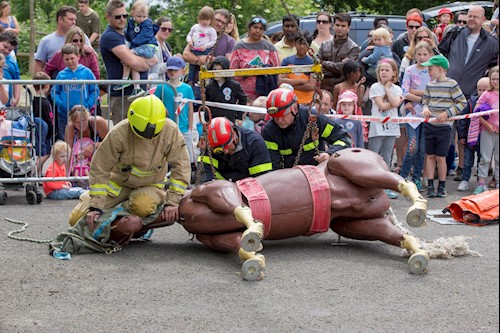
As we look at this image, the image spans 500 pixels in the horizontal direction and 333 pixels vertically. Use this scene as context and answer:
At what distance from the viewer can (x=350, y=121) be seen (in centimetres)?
962

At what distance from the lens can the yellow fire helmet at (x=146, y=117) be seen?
650 cm

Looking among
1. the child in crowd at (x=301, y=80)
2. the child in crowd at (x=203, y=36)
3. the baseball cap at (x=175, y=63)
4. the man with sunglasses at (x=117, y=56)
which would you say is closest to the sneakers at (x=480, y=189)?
the child in crowd at (x=301, y=80)

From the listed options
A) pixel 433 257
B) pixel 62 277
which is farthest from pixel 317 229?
pixel 62 277

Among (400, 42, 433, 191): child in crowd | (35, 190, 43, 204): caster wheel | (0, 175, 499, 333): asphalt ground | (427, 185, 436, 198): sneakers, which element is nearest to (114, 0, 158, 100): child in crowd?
(35, 190, 43, 204): caster wheel

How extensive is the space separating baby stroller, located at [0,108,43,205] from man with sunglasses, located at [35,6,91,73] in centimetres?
143

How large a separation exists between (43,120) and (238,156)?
3309mm

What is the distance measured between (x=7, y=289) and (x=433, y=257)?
10.4 feet

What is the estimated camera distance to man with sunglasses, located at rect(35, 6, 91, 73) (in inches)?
421

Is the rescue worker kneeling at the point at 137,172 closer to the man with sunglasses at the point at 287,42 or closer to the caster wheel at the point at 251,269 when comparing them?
the caster wheel at the point at 251,269

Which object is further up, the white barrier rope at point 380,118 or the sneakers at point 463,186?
the white barrier rope at point 380,118

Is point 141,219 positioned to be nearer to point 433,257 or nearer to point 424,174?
point 433,257

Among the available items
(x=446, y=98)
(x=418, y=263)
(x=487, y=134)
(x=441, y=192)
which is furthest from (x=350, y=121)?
(x=418, y=263)

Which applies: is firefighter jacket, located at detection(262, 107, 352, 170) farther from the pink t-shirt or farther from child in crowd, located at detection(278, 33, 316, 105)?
the pink t-shirt

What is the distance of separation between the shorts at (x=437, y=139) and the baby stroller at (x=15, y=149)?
424 cm
